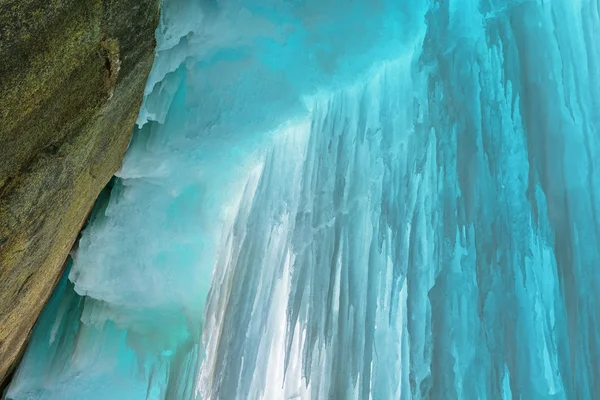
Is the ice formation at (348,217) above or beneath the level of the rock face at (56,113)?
beneath

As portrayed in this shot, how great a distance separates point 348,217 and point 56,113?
2.31 metres

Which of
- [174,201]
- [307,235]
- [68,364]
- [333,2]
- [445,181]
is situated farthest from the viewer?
[68,364]

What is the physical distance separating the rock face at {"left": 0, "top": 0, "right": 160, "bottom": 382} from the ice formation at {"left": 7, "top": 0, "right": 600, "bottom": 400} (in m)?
0.41

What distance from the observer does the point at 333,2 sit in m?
4.65

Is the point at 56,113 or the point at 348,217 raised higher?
the point at 56,113

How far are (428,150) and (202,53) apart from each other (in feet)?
7.31

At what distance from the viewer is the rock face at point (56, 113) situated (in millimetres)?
3336

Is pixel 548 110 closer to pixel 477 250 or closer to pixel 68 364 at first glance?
pixel 477 250

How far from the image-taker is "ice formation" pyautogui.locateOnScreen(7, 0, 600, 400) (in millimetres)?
3244

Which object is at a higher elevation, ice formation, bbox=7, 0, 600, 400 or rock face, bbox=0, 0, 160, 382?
rock face, bbox=0, 0, 160, 382

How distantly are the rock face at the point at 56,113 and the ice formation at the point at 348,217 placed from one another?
1.35 feet

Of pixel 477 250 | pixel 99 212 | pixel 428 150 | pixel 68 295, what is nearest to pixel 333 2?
pixel 428 150

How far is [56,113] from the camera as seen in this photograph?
388 centimetres

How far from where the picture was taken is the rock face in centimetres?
334
